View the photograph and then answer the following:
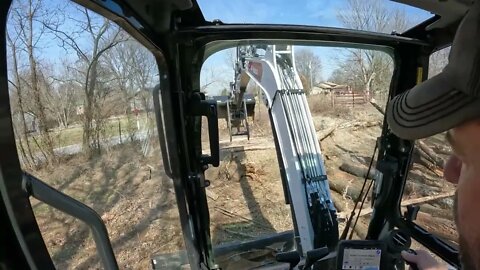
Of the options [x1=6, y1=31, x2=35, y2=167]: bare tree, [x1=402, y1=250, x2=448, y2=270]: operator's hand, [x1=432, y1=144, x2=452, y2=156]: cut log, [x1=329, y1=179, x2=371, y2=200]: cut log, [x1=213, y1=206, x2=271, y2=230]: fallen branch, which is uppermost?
[x1=6, y1=31, x2=35, y2=167]: bare tree

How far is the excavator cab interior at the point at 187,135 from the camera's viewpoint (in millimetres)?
869

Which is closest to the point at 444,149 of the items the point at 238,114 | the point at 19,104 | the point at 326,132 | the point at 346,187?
the point at 19,104

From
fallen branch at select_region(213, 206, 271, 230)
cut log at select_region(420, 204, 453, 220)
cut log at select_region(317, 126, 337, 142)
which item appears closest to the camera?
cut log at select_region(420, 204, 453, 220)

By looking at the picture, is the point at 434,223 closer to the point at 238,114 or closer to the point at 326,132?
the point at 238,114

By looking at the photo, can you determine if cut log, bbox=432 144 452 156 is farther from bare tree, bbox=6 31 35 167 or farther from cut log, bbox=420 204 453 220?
cut log, bbox=420 204 453 220

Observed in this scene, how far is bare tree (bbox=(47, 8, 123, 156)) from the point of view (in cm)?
117

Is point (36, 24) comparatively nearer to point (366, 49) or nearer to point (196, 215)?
point (196, 215)

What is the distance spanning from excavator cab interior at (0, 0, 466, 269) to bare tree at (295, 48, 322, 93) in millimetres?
32

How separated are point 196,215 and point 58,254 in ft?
3.61

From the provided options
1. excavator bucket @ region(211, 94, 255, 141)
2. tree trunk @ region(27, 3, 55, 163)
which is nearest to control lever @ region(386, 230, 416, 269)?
tree trunk @ region(27, 3, 55, 163)

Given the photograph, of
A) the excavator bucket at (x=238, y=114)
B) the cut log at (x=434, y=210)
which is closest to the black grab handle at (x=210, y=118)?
the excavator bucket at (x=238, y=114)

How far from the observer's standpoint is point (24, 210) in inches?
30.9

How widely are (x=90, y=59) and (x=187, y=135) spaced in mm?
720

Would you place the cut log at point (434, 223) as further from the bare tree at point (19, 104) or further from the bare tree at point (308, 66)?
the bare tree at point (19, 104)
